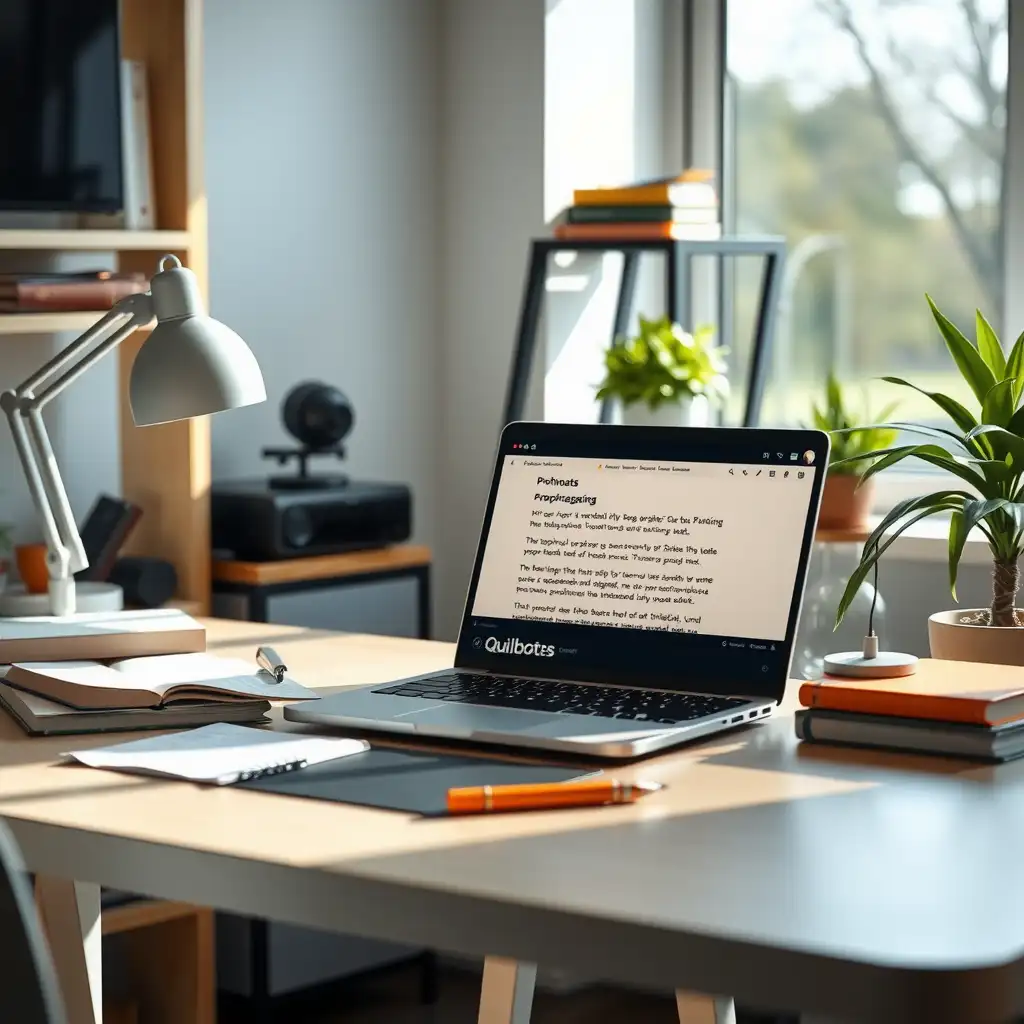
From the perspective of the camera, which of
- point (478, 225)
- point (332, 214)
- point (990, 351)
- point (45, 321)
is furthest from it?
point (478, 225)

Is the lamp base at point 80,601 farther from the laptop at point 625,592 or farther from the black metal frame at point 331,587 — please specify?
the laptop at point 625,592

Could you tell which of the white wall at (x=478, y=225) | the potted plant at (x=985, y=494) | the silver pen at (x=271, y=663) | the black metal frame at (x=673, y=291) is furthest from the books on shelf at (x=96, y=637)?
the white wall at (x=478, y=225)

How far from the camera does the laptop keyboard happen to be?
1542 millimetres

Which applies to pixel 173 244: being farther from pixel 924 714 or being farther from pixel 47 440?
pixel 924 714

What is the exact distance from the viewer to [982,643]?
6.40 ft

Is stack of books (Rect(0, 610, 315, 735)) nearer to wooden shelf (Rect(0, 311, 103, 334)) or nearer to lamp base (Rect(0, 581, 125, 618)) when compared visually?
lamp base (Rect(0, 581, 125, 618))

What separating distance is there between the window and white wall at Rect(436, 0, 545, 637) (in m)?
0.42

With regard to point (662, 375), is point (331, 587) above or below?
below

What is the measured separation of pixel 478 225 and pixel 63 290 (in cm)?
114

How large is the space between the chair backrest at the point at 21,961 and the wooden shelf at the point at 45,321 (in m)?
1.60

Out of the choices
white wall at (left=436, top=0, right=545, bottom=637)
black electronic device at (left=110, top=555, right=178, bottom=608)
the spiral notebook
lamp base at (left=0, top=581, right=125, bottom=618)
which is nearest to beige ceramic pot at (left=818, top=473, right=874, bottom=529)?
white wall at (left=436, top=0, right=545, bottom=637)

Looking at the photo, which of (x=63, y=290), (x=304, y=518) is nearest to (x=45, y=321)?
(x=63, y=290)

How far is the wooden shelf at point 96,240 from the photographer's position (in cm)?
245

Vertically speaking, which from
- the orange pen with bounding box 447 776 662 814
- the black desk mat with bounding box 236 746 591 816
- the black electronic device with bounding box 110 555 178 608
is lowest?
the black electronic device with bounding box 110 555 178 608
